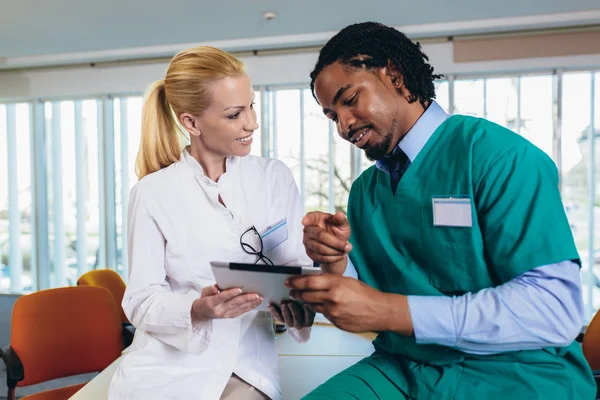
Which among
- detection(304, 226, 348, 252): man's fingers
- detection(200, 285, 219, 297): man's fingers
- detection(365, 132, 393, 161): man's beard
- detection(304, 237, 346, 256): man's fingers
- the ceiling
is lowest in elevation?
detection(200, 285, 219, 297): man's fingers

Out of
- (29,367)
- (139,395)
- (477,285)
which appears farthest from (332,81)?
(29,367)

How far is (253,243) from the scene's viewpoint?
1489 mm

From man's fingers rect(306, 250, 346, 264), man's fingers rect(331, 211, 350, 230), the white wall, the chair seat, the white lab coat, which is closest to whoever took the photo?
man's fingers rect(331, 211, 350, 230)

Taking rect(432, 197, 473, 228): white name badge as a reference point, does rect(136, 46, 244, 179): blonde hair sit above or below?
above

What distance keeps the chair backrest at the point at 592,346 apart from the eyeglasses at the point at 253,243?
1.70m

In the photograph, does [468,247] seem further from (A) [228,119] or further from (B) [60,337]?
(B) [60,337]

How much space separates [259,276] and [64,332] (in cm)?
155

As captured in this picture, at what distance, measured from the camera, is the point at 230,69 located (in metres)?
1.50

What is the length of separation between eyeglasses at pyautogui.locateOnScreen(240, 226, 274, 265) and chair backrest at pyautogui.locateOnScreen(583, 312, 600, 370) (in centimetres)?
170

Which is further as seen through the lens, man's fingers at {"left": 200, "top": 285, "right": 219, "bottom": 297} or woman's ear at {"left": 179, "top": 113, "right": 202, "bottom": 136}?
woman's ear at {"left": 179, "top": 113, "right": 202, "bottom": 136}

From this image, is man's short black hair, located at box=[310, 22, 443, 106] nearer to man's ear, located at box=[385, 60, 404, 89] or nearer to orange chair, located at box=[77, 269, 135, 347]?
man's ear, located at box=[385, 60, 404, 89]

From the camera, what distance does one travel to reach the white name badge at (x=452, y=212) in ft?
3.71

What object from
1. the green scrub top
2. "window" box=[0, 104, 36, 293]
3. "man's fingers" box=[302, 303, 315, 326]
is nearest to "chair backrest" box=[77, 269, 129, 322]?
"man's fingers" box=[302, 303, 315, 326]

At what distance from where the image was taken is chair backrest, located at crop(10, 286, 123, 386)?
2.12 metres
